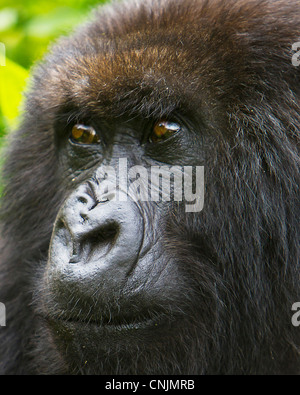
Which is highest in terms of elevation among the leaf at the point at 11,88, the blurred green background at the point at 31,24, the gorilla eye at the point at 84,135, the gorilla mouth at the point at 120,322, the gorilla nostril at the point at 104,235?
the blurred green background at the point at 31,24

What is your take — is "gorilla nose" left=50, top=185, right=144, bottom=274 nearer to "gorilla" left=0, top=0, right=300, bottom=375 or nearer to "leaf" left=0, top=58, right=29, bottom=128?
"gorilla" left=0, top=0, right=300, bottom=375

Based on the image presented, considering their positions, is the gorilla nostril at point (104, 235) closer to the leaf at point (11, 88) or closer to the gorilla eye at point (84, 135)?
the gorilla eye at point (84, 135)

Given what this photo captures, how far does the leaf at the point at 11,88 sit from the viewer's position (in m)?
4.28

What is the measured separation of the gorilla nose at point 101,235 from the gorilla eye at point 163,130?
1.30 feet

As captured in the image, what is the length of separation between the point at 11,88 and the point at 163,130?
65.4 inches

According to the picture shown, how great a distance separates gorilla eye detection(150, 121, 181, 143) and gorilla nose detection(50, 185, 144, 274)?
397 mm

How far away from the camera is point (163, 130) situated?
10.1 ft

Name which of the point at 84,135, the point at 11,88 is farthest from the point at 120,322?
the point at 11,88

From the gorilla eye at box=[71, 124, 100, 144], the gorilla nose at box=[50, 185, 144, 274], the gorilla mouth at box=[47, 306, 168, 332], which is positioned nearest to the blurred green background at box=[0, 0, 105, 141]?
the gorilla eye at box=[71, 124, 100, 144]

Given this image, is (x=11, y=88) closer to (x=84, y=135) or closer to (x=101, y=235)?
(x=84, y=135)

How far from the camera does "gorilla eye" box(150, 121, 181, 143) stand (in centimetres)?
306

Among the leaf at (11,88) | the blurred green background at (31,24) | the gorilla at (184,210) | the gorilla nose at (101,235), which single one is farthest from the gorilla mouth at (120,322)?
the blurred green background at (31,24)

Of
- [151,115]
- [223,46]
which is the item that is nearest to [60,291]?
[151,115]

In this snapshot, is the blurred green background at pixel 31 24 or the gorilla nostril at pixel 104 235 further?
the blurred green background at pixel 31 24
